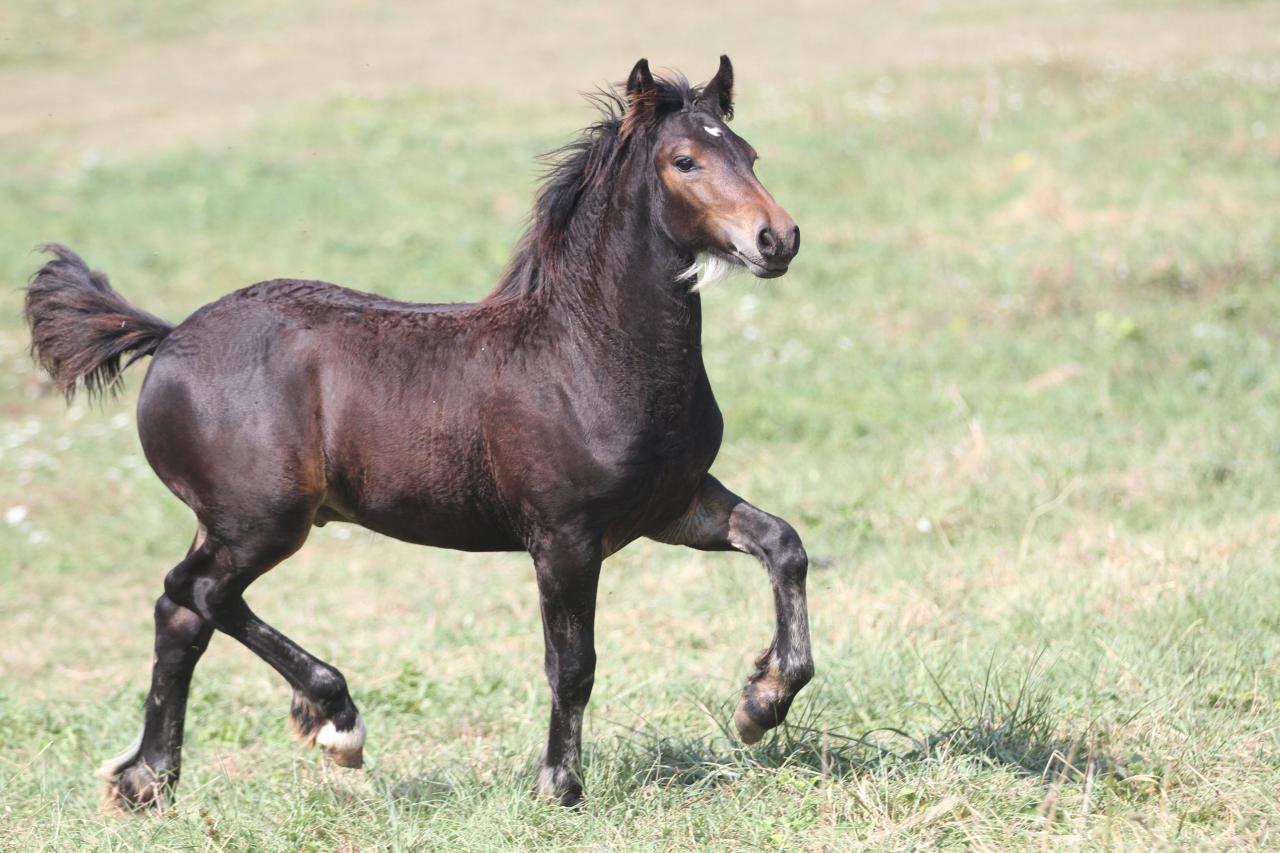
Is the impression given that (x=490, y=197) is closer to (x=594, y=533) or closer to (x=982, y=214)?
(x=982, y=214)

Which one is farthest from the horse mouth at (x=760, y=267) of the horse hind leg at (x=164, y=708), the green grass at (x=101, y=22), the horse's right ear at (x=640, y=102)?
the green grass at (x=101, y=22)

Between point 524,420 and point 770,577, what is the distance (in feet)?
2.89

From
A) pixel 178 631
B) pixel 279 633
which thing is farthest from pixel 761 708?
pixel 178 631

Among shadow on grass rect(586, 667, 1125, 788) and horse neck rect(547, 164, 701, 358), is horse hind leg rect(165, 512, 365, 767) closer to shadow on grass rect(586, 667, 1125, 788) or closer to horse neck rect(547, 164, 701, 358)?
shadow on grass rect(586, 667, 1125, 788)

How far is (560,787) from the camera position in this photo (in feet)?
14.6

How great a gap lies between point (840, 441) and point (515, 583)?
2.65 metres

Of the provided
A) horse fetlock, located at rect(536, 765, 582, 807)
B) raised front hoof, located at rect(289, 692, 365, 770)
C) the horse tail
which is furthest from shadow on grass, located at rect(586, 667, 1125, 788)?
the horse tail

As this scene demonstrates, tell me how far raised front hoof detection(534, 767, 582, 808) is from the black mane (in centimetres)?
150

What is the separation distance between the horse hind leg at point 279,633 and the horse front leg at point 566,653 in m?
0.70

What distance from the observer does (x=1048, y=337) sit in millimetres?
11039

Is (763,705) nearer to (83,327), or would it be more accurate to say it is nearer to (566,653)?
(566,653)

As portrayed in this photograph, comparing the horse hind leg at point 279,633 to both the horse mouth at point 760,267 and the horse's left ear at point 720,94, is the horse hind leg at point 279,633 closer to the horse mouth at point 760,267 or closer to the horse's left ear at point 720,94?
the horse mouth at point 760,267

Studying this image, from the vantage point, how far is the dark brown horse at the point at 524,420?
432 centimetres

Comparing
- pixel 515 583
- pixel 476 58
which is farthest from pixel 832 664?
pixel 476 58
